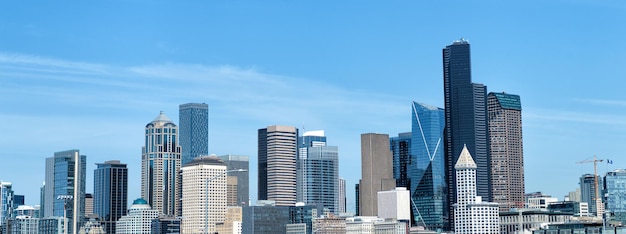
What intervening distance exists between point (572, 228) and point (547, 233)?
16.9ft

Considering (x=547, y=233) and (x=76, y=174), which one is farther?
(x=547, y=233)

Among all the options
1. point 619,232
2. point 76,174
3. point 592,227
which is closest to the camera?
point 76,174

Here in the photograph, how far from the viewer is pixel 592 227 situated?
197875 mm

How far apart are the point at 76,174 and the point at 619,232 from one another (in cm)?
15014

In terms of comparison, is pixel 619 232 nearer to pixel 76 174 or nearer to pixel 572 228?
pixel 572 228

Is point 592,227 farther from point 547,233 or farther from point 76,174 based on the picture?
point 76,174

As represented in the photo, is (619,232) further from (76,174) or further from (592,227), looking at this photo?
(76,174)

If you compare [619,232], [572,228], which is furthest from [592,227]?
[619,232]

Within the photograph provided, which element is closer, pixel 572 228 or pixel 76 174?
pixel 76 174

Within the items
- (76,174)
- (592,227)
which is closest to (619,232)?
(592,227)

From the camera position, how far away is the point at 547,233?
200 metres

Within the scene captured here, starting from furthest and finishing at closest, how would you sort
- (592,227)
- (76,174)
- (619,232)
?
(592,227)
(619,232)
(76,174)

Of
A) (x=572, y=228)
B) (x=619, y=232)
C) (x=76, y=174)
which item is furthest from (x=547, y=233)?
(x=76, y=174)

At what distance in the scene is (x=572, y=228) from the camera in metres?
200
